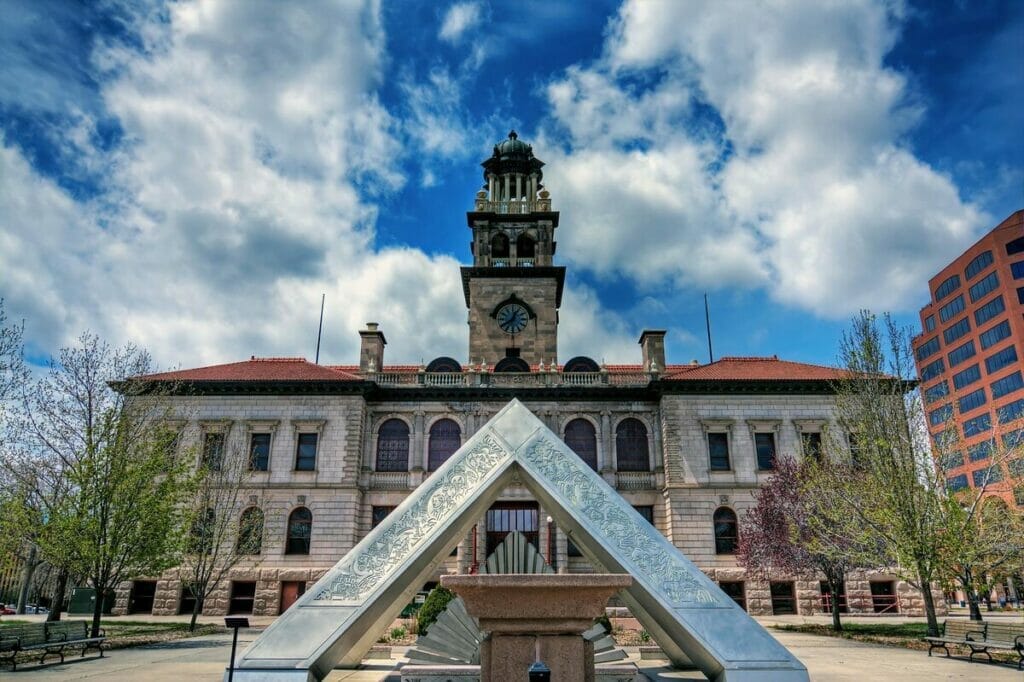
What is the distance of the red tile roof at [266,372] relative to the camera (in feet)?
97.3

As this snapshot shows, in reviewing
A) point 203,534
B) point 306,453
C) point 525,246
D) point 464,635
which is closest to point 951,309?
point 525,246

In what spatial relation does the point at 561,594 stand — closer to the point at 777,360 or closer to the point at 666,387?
the point at 666,387

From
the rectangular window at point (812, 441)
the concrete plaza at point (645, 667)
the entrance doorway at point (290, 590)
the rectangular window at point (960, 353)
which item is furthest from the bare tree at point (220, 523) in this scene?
the rectangular window at point (960, 353)

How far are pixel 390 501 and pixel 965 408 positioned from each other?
5729cm

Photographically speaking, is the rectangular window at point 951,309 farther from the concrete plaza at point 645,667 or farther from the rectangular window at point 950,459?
the concrete plaza at point 645,667

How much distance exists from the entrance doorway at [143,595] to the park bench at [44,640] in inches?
592

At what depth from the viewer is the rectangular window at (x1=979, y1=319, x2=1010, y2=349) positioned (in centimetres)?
5269

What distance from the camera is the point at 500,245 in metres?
37.8

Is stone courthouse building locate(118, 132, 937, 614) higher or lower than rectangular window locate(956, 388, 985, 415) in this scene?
lower

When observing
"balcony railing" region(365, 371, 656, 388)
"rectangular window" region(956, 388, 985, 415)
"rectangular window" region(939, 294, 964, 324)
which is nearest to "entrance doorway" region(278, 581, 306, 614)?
"balcony railing" region(365, 371, 656, 388)

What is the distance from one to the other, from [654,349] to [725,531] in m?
9.07

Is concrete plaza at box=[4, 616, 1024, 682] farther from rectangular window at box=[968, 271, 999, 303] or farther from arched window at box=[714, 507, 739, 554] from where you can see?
rectangular window at box=[968, 271, 999, 303]

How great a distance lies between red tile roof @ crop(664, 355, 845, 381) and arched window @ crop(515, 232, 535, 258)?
11128 millimetres

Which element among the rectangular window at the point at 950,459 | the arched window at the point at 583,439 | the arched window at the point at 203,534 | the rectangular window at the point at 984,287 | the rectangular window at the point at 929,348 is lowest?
the arched window at the point at 203,534
